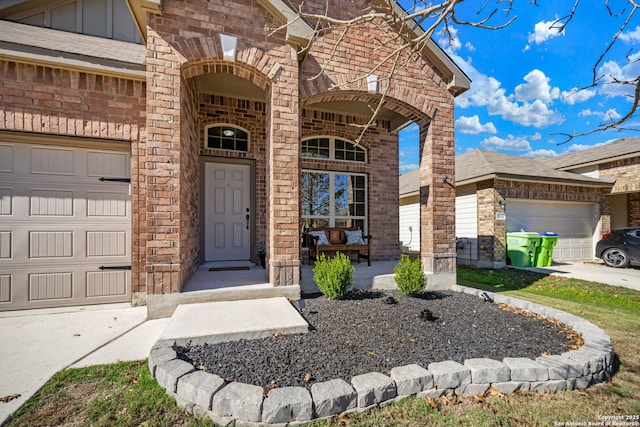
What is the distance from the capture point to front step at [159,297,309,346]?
2830 millimetres

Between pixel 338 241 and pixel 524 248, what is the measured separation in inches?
246

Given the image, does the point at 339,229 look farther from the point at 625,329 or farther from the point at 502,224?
the point at 502,224

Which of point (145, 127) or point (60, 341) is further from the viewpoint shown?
point (145, 127)

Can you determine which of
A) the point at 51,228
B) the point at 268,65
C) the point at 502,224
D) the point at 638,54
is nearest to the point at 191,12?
the point at 268,65

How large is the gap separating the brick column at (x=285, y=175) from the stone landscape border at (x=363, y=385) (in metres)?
1.87

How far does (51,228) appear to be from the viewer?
162 inches

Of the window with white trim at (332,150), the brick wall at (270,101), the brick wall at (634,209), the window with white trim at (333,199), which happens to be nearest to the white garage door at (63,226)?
the brick wall at (270,101)

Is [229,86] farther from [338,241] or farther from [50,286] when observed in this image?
[50,286]

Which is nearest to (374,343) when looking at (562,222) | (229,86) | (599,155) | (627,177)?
(229,86)

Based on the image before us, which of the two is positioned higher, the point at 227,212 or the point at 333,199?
the point at 333,199

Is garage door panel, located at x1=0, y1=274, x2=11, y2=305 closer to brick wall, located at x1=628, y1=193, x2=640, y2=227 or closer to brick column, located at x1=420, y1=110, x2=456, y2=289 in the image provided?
brick column, located at x1=420, y1=110, x2=456, y2=289

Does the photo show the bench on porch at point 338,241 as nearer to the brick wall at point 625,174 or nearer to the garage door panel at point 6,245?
the garage door panel at point 6,245

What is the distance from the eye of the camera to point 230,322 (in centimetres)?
315

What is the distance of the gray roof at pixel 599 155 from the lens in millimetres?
10469
